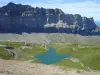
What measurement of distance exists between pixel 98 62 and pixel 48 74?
1437 inches

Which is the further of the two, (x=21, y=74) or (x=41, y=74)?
(x=41, y=74)

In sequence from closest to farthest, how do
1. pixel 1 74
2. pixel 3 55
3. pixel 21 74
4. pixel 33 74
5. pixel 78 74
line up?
pixel 1 74 → pixel 21 74 → pixel 33 74 → pixel 78 74 → pixel 3 55

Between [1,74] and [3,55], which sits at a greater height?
[1,74]

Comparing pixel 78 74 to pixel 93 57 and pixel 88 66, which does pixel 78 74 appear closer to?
pixel 88 66

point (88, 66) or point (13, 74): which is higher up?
point (13, 74)

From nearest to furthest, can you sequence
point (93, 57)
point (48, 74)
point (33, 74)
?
point (33, 74) → point (48, 74) → point (93, 57)

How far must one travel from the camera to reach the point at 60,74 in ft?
267

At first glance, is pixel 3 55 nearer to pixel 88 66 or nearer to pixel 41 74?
pixel 88 66

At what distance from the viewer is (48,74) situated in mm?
78812

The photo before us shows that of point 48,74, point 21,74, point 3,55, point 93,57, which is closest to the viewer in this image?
point 21,74

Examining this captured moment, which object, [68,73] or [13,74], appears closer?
[13,74]

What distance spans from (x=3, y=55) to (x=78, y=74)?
6178 cm

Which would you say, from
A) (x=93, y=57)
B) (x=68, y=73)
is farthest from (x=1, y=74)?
(x=93, y=57)

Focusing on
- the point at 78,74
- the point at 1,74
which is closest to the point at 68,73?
the point at 78,74
